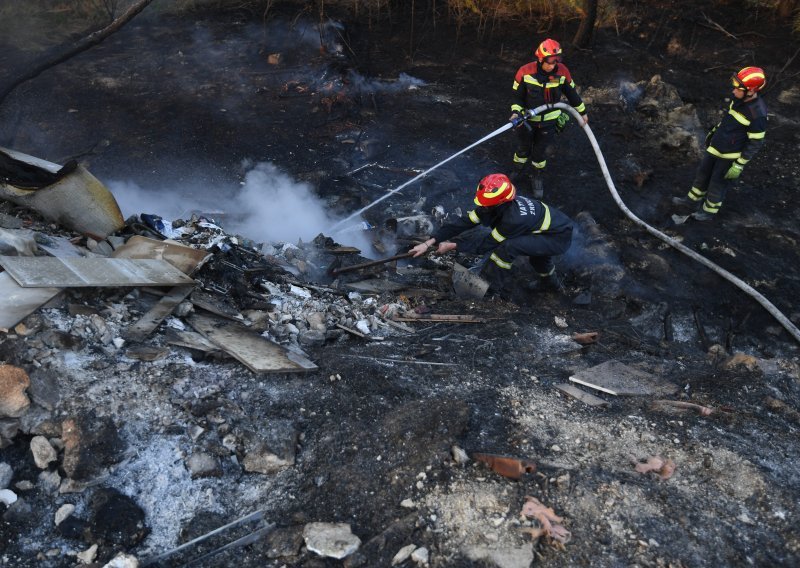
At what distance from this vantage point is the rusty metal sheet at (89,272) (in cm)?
463

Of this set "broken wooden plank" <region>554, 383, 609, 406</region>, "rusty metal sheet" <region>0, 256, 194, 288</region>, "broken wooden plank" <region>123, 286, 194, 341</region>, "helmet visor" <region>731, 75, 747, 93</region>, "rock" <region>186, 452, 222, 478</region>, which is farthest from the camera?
"helmet visor" <region>731, 75, 747, 93</region>

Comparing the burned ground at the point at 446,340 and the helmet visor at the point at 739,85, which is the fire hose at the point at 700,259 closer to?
the burned ground at the point at 446,340

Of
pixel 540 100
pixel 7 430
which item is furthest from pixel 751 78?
pixel 7 430

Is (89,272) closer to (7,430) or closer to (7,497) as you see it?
(7,430)

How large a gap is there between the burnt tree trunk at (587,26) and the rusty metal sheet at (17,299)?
10.4 metres

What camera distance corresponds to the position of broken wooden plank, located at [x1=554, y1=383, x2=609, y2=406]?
4.98m

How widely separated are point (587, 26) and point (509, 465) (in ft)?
33.3

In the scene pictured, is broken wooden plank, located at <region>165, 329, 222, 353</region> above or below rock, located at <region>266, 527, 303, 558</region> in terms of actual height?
above

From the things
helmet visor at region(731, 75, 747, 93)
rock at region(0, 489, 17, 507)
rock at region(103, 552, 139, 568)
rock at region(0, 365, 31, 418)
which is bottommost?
rock at region(103, 552, 139, 568)

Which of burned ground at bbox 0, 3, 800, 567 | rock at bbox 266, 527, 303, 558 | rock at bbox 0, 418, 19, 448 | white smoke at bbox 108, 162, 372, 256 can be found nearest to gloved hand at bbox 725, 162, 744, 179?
burned ground at bbox 0, 3, 800, 567

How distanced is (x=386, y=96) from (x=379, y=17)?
294cm

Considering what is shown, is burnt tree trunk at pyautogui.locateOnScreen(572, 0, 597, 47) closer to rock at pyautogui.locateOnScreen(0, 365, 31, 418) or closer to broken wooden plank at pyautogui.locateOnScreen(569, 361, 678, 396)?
broken wooden plank at pyautogui.locateOnScreen(569, 361, 678, 396)

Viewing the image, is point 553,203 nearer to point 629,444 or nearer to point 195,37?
point 629,444

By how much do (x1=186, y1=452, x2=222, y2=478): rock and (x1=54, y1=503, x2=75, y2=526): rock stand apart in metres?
0.70
